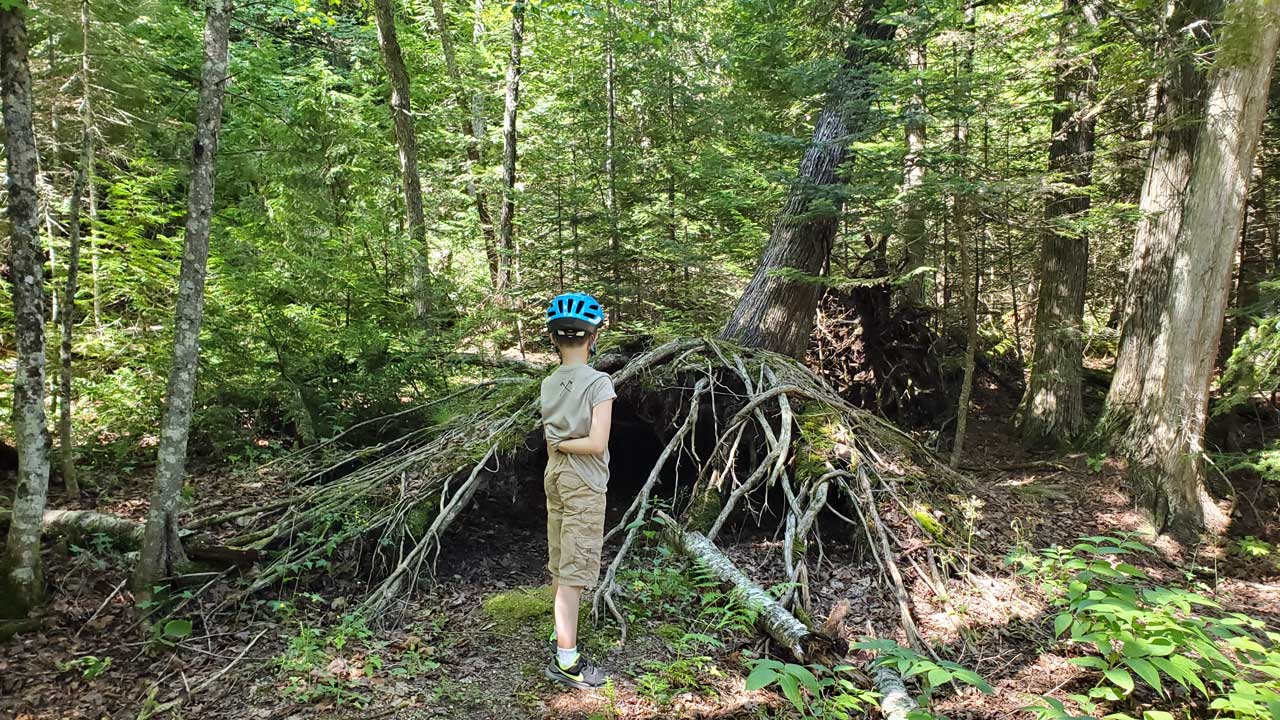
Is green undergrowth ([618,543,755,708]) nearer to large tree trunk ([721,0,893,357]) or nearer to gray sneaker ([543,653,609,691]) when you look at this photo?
gray sneaker ([543,653,609,691])

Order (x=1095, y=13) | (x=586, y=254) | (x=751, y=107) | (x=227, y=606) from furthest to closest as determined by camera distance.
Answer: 1. (x=751, y=107)
2. (x=586, y=254)
3. (x=1095, y=13)
4. (x=227, y=606)

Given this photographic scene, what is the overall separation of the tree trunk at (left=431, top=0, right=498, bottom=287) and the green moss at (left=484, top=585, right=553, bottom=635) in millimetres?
10099

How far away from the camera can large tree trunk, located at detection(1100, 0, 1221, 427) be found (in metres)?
7.20

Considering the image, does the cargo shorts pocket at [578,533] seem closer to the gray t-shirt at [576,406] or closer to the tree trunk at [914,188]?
the gray t-shirt at [576,406]

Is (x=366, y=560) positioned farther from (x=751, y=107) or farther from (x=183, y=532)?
(x=751, y=107)

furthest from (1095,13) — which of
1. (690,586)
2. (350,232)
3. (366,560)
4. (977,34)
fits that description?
(366,560)

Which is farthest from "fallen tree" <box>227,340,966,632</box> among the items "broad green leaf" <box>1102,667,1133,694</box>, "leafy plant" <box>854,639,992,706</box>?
"leafy plant" <box>854,639,992,706</box>

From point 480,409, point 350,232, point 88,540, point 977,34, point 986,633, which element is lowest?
point 986,633

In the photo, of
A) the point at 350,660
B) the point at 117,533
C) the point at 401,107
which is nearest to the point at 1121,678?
the point at 350,660

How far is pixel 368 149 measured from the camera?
8930mm

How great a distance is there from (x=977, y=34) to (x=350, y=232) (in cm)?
761

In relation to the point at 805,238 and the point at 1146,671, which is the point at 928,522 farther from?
the point at 805,238

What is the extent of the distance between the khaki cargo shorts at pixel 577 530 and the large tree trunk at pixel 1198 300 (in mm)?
6678

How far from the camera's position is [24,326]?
3.67 metres
